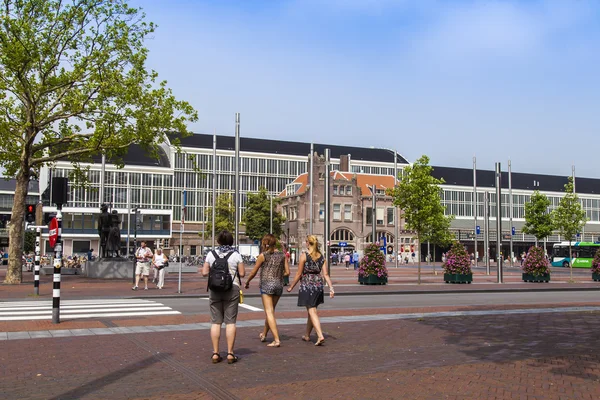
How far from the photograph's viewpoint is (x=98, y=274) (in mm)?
29344

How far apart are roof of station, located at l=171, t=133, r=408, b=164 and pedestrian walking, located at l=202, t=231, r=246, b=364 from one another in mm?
96774

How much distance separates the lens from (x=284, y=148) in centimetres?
11175

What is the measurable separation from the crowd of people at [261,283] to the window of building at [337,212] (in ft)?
246

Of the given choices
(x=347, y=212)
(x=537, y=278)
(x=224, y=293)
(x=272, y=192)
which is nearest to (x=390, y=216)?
(x=347, y=212)

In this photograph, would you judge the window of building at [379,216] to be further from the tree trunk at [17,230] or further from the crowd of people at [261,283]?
the crowd of people at [261,283]

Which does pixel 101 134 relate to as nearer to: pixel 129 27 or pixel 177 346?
pixel 129 27

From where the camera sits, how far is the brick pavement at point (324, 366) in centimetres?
651

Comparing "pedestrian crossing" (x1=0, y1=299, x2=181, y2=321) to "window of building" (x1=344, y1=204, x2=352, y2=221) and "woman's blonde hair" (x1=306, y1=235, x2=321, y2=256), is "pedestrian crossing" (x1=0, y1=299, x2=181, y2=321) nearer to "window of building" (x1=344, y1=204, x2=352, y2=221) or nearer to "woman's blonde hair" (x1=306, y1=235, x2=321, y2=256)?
"woman's blonde hair" (x1=306, y1=235, x2=321, y2=256)

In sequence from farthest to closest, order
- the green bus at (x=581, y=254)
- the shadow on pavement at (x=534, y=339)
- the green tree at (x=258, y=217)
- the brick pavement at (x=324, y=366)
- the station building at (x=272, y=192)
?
the station building at (x=272, y=192)
the green tree at (x=258, y=217)
the green bus at (x=581, y=254)
the shadow on pavement at (x=534, y=339)
the brick pavement at (x=324, y=366)

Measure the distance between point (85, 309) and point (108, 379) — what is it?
868 centimetres

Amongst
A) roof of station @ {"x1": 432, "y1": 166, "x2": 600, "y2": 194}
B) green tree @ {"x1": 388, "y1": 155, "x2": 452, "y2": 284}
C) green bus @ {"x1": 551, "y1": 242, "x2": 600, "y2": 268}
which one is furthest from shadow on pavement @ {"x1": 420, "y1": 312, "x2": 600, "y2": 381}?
roof of station @ {"x1": 432, "y1": 166, "x2": 600, "y2": 194}

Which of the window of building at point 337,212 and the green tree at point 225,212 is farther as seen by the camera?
the window of building at point 337,212

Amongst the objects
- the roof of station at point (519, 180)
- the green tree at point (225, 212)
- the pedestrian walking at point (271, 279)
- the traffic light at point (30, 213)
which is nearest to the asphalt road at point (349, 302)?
the pedestrian walking at point (271, 279)

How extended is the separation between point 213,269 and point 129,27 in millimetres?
19569
